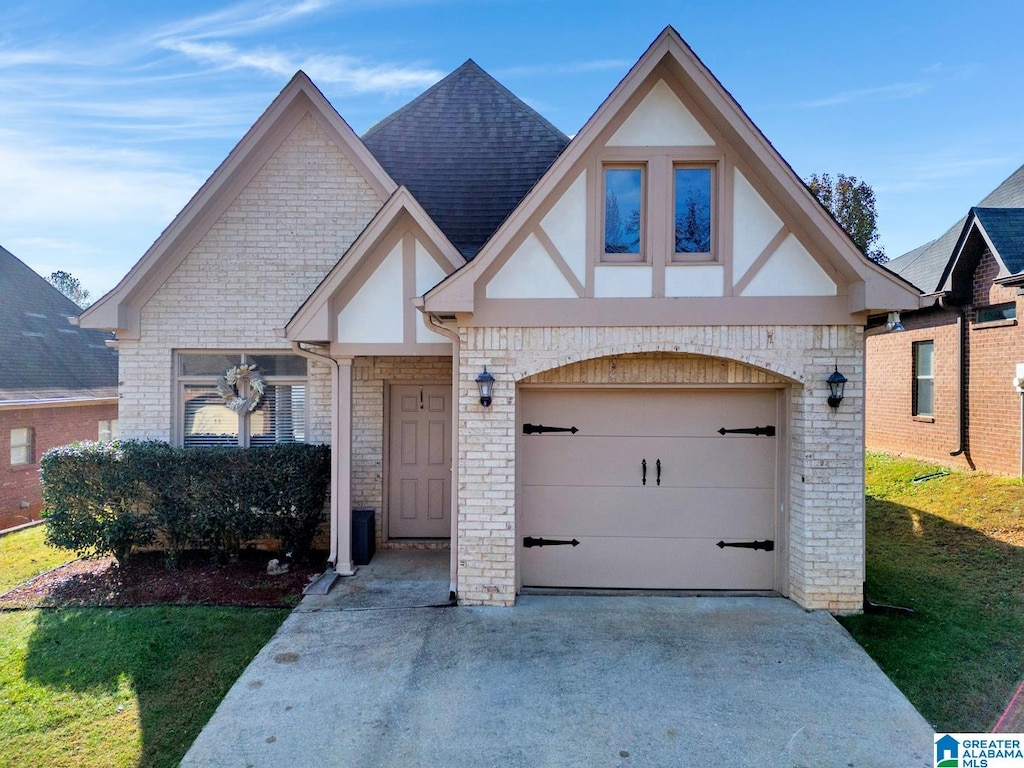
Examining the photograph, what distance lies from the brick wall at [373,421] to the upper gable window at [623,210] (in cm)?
321

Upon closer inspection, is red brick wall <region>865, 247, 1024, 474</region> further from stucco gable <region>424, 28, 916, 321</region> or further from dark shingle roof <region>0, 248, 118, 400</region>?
dark shingle roof <region>0, 248, 118, 400</region>

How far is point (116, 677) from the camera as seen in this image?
15.5 feet

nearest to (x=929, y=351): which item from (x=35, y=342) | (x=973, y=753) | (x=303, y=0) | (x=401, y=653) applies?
(x=973, y=753)

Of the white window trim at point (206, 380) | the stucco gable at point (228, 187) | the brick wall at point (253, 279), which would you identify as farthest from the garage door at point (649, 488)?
the stucco gable at point (228, 187)

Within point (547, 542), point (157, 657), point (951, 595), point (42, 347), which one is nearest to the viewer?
point (157, 657)

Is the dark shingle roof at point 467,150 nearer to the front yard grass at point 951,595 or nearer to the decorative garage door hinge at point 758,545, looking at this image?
the decorative garage door hinge at point 758,545

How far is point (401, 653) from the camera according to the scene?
5.02 m

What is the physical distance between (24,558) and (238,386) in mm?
4352

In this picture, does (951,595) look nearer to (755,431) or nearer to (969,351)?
(755,431)

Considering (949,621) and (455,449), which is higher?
(455,449)

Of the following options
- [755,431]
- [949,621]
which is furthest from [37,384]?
[949,621]

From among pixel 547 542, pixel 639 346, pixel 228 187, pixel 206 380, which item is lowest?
pixel 547 542

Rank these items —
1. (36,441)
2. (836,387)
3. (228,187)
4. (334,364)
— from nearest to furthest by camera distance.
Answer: (836,387)
(334,364)
(228,187)
(36,441)

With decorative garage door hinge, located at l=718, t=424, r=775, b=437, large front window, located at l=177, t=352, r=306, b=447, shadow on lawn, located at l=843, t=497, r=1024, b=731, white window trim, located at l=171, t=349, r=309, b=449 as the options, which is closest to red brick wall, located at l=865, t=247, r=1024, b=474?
shadow on lawn, located at l=843, t=497, r=1024, b=731
